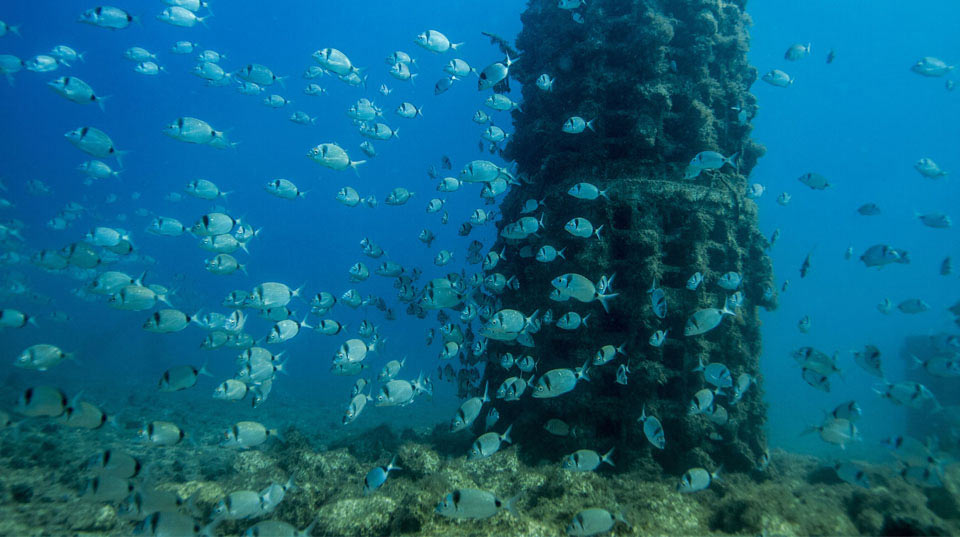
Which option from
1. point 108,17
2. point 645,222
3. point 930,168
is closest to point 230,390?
point 108,17

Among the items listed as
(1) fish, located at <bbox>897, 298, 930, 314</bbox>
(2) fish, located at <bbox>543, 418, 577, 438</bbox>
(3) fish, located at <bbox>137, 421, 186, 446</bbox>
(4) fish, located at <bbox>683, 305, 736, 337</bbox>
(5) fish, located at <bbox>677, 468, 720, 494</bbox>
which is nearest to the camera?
(3) fish, located at <bbox>137, 421, 186, 446</bbox>

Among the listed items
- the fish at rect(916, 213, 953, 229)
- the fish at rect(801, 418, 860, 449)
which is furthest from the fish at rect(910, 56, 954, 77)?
the fish at rect(801, 418, 860, 449)

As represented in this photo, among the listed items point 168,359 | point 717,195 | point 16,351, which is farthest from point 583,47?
point 16,351

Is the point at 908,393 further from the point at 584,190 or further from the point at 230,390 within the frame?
the point at 230,390

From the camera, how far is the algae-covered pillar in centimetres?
878

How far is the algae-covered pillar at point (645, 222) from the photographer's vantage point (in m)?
8.78

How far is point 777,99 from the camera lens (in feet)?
389

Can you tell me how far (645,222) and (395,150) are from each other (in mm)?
130670

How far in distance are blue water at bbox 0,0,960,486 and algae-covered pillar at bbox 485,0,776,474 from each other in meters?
36.8

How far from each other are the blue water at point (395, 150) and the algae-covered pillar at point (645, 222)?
36.8 metres

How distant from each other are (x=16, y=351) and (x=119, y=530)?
38.4m

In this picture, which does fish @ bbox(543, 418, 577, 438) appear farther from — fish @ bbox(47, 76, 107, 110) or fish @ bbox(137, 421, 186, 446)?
fish @ bbox(47, 76, 107, 110)

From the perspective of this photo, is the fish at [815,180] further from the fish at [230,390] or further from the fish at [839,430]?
the fish at [230,390]

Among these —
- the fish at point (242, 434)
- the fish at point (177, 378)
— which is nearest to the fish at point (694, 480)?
the fish at point (242, 434)
